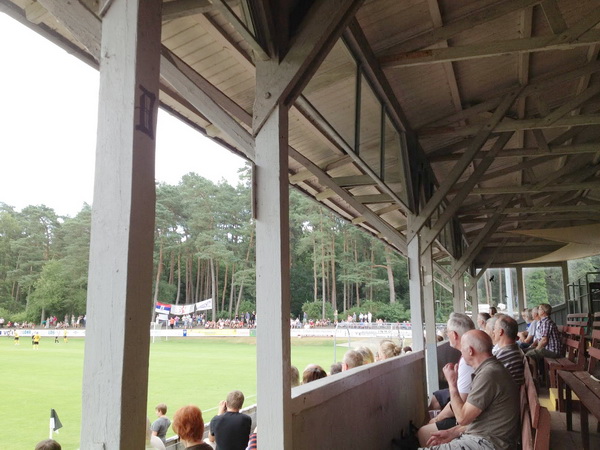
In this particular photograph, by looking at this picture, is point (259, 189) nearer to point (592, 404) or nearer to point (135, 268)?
point (135, 268)

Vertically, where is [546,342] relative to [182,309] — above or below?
below

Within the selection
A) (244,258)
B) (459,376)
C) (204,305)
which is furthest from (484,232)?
(204,305)

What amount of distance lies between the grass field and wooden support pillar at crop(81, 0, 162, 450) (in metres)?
14.2

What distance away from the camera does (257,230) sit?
2.50 metres

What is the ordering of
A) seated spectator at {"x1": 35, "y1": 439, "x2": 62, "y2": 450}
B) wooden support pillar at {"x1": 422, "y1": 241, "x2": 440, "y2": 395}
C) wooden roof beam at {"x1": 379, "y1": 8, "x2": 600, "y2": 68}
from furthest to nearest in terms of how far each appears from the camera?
wooden support pillar at {"x1": 422, "y1": 241, "x2": 440, "y2": 395} < seated spectator at {"x1": 35, "y1": 439, "x2": 62, "y2": 450} < wooden roof beam at {"x1": 379, "y1": 8, "x2": 600, "y2": 68}

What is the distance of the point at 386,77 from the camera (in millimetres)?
5047

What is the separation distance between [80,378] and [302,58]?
31202 millimetres

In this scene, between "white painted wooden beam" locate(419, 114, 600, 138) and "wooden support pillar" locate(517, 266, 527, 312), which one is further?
"wooden support pillar" locate(517, 266, 527, 312)

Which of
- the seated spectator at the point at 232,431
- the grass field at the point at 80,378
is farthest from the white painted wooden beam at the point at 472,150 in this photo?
→ the grass field at the point at 80,378

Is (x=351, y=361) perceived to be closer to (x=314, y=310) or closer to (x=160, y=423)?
(x=160, y=423)

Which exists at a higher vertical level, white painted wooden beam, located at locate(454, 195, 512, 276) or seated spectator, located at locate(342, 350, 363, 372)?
white painted wooden beam, located at locate(454, 195, 512, 276)

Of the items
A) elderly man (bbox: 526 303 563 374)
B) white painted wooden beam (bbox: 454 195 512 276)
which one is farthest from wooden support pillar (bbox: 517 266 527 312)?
elderly man (bbox: 526 303 563 374)

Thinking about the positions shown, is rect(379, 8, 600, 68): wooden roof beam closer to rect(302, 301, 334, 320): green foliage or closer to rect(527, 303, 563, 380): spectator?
rect(527, 303, 563, 380): spectator

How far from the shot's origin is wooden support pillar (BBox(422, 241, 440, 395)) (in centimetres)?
660
